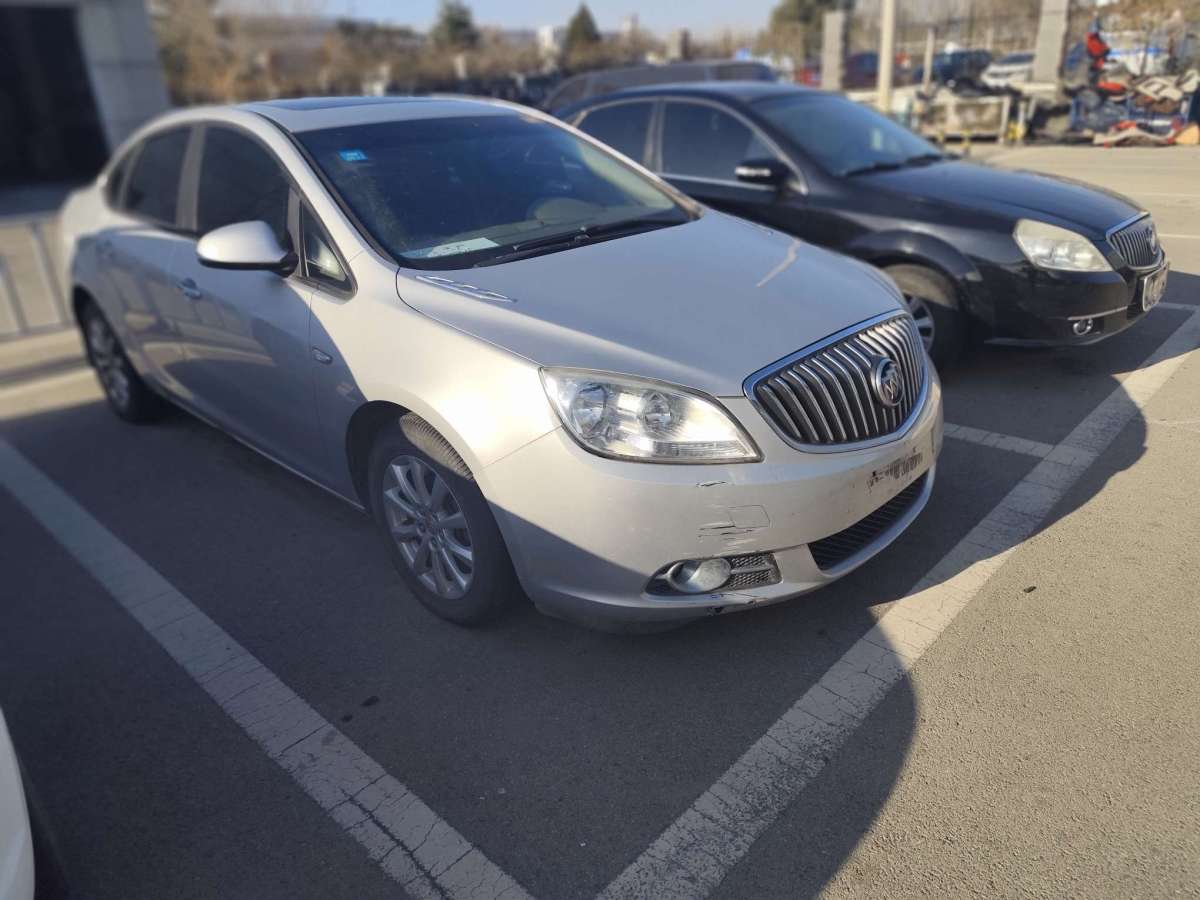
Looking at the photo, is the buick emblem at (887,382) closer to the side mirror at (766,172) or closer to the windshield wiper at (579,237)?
the windshield wiper at (579,237)

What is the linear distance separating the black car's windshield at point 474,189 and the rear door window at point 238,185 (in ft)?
0.75

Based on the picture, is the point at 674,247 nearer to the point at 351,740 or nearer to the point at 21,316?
the point at 351,740

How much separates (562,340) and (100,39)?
20.5m

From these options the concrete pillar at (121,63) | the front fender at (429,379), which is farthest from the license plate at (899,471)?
the concrete pillar at (121,63)

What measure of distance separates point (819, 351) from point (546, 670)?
137 cm

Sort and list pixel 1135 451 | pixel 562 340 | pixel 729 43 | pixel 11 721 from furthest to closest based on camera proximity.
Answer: pixel 729 43 < pixel 1135 451 < pixel 11 721 < pixel 562 340

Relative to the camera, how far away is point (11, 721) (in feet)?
9.94

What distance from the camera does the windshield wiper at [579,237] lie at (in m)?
3.37

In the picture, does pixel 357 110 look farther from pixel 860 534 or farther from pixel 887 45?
pixel 887 45

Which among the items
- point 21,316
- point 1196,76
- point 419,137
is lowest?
point 21,316

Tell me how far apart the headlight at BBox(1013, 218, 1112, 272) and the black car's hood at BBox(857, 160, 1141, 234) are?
0.26 ft

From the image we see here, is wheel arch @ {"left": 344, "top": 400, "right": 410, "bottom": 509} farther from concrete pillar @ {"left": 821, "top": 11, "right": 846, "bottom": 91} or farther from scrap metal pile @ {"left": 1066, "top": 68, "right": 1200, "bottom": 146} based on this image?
concrete pillar @ {"left": 821, "top": 11, "right": 846, "bottom": 91}

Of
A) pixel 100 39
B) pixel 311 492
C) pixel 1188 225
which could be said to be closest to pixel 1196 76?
pixel 1188 225

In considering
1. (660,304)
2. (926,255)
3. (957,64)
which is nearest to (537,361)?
(660,304)
